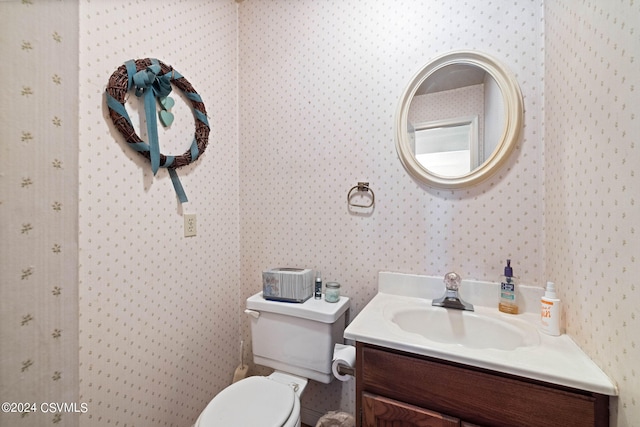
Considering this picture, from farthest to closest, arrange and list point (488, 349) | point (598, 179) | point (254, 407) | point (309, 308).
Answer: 1. point (309, 308)
2. point (254, 407)
3. point (488, 349)
4. point (598, 179)

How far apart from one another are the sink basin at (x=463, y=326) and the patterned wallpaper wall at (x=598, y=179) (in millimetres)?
157

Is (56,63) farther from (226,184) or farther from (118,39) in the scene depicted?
(226,184)

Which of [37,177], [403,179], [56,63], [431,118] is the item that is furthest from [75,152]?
[431,118]

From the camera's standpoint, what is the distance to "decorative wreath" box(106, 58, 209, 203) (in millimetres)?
964

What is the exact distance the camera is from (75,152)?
0.86 m

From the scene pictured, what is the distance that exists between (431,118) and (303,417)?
1.67 m

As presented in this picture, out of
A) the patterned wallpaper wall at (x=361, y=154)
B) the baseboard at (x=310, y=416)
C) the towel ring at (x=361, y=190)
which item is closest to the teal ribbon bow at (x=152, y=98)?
the patterned wallpaper wall at (x=361, y=154)

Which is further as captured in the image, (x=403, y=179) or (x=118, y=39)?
(x=403, y=179)

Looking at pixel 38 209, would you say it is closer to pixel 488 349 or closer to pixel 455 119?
pixel 488 349

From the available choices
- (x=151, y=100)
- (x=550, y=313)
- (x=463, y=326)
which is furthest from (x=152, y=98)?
(x=550, y=313)

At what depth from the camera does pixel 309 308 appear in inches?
46.9

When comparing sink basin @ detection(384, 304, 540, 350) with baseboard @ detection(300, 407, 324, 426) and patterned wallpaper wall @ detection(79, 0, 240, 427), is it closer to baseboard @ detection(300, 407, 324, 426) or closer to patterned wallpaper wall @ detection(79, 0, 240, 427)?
baseboard @ detection(300, 407, 324, 426)

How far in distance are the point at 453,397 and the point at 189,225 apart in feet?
4.11

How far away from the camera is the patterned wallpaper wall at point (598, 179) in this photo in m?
0.57
